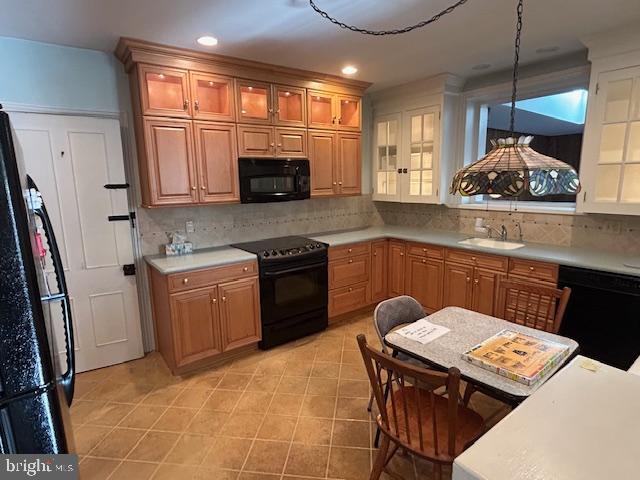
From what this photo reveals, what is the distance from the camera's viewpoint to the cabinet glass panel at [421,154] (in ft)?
12.7

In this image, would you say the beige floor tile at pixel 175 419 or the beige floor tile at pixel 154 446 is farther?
the beige floor tile at pixel 175 419

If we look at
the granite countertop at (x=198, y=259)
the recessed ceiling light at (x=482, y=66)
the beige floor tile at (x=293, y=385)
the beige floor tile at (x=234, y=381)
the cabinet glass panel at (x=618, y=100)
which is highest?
the recessed ceiling light at (x=482, y=66)

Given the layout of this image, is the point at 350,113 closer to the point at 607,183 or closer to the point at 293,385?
the point at 607,183

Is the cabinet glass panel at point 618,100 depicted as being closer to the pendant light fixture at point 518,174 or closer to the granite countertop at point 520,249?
the granite countertop at point 520,249

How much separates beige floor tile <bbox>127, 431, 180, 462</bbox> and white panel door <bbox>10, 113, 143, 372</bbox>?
3.60 ft

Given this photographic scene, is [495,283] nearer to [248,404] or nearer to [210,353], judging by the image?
[248,404]

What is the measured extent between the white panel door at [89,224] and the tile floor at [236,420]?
0.29 m

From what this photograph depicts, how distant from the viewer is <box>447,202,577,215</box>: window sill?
3.26 m

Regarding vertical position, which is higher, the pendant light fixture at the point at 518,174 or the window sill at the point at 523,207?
the pendant light fixture at the point at 518,174

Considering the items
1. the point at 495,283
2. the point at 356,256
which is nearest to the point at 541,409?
the point at 495,283

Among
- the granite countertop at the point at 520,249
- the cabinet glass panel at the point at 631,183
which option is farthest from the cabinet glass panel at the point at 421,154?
the cabinet glass panel at the point at 631,183

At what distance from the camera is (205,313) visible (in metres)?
2.88

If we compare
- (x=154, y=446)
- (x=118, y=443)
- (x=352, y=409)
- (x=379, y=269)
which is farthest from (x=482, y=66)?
(x=118, y=443)

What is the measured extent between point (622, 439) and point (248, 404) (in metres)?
2.10
